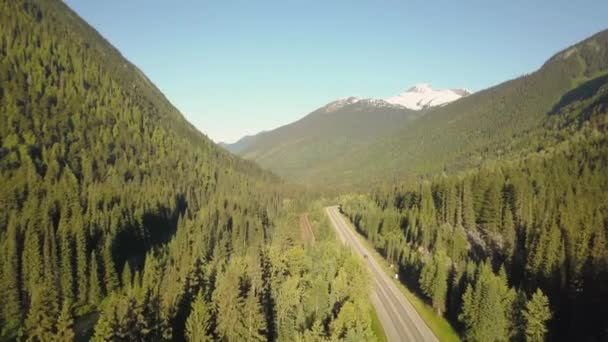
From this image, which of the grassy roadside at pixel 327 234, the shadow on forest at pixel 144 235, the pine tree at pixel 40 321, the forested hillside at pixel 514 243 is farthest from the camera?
the shadow on forest at pixel 144 235

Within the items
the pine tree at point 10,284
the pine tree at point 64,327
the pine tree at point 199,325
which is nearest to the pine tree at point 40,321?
the pine tree at point 64,327

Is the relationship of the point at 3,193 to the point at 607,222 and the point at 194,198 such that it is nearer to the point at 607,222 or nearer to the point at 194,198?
the point at 194,198

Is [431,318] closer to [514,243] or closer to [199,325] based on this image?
[514,243]

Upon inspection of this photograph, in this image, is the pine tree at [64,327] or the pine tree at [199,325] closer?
the pine tree at [64,327]

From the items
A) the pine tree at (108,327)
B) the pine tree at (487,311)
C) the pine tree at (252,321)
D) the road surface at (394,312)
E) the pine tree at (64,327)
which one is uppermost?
the pine tree at (64,327)

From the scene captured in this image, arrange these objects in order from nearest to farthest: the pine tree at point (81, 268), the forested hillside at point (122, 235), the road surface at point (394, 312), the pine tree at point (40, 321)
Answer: the pine tree at point (40, 321) → the forested hillside at point (122, 235) → the road surface at point (394, 312) → the pine tree at point (81, 268)

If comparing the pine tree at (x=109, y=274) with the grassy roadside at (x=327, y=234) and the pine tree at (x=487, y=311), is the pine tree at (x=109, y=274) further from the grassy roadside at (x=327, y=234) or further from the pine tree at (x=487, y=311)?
the pine tree at (x=487, y=311)

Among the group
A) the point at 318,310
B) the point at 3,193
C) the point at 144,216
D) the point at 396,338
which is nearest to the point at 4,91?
the point at 3,193
